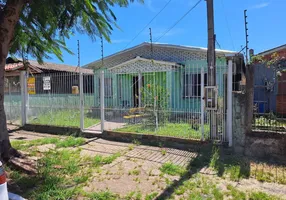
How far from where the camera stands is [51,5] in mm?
4422

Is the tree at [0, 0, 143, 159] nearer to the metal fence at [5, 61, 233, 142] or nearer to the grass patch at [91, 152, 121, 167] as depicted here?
the grass patch at [91, 152, 121, 167]

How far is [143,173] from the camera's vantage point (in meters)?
4.98

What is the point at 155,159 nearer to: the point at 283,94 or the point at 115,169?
the point at 115,169

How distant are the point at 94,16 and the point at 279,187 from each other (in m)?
4.82

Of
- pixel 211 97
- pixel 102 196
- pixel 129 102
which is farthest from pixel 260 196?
pixel 129 102

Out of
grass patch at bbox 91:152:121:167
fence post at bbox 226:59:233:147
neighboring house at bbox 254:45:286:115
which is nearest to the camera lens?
grass patch at bbox 91:152:121:167

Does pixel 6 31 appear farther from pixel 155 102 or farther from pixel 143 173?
pixel 155 102

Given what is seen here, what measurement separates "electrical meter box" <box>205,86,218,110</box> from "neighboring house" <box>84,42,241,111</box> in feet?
1.35

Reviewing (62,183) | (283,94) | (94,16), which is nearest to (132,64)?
(283,94)

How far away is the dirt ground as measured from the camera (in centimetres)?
422

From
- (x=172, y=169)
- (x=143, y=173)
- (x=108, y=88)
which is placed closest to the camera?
(x=143, y=173)

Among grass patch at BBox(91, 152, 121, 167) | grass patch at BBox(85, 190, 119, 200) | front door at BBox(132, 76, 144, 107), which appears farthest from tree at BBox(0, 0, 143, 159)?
front door at BBox(132, 76, 144, 107)

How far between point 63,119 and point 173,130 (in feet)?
15.9

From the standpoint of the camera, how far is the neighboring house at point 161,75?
787 centimetres
